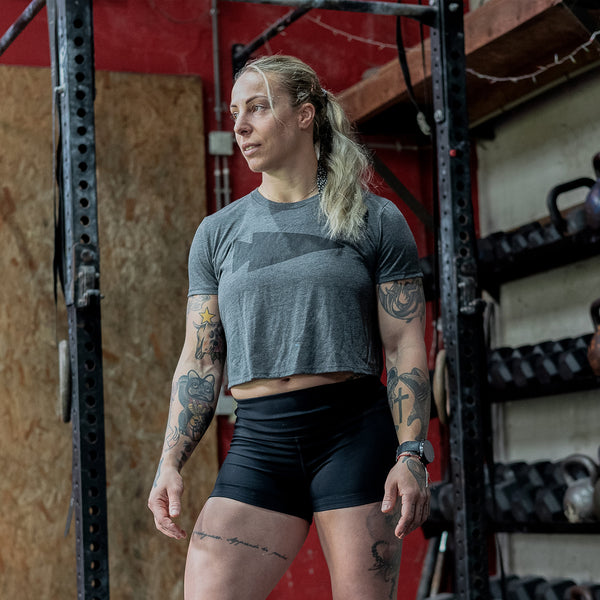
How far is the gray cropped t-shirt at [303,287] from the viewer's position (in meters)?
1.83

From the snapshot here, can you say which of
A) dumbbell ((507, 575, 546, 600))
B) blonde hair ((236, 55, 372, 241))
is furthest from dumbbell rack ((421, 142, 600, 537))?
blonde hair ((236, 55, 372, 241))

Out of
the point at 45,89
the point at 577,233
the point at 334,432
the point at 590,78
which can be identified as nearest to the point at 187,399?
the point at 334,432

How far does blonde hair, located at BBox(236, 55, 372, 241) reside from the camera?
6.19ft

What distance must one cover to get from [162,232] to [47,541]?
138 cm

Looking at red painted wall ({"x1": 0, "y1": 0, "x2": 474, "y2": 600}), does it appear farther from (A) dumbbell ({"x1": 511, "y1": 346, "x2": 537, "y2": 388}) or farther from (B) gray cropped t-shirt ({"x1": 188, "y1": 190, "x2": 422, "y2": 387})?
(B) gray cropped t-shirt ({"x1": 188, "y1": 190, "x2": 422, "y2": 387})

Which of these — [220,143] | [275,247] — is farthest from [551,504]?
[275,247]

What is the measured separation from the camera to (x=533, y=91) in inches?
180

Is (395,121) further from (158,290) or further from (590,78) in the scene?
(158,290)

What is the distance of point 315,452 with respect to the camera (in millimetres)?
1835

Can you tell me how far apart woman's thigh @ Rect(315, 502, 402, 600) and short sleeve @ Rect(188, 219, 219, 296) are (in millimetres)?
498

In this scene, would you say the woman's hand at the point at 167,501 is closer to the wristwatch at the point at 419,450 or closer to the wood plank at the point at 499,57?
the wristwatch at the point at 419,450

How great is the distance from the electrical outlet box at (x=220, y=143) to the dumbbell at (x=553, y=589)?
2.32 metres

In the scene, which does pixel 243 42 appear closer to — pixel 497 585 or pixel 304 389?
pixel 497 585

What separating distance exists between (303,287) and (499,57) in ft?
8.07
